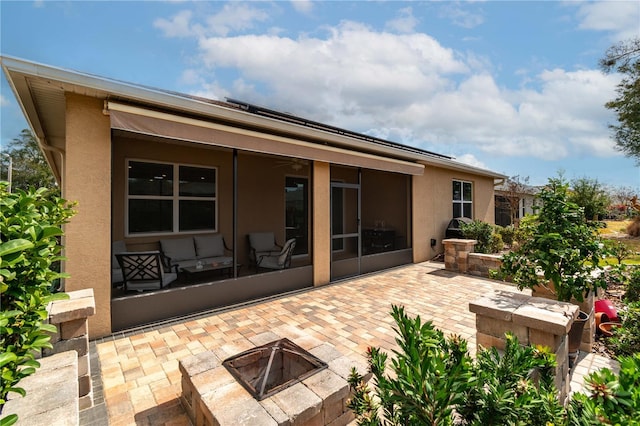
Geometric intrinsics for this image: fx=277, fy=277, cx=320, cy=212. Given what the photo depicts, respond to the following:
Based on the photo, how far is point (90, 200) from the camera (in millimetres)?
4117

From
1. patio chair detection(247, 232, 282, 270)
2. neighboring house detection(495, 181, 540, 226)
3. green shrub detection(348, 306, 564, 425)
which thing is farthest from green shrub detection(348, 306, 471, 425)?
neighboring house detection(495, 181, 540, 226)

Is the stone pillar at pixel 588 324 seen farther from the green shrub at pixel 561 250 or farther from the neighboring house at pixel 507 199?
the neighboring house at pixel 507 199

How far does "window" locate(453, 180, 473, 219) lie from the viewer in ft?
39.3

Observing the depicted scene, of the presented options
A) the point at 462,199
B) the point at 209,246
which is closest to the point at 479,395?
the point at 209,246

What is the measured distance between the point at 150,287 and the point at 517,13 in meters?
9.89

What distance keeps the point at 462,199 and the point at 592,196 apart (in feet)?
49.6

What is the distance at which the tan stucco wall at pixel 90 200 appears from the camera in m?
3.99

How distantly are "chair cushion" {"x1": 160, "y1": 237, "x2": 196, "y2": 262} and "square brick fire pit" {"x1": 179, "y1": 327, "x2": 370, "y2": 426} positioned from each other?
488cm

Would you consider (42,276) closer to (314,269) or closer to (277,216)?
(314,269)

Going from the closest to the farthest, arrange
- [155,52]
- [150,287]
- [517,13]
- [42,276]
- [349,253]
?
1. [42,276]
2. [150,287]
3. [517,13]
4. [155,52]
5. [349,253]

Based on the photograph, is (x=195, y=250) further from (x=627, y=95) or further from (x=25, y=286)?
(x=627, y=95)

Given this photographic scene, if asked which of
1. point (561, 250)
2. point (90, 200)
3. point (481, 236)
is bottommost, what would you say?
point (481, 236)

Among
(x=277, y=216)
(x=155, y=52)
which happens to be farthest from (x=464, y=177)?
(x=155, y=52)

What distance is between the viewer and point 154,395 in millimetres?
2938
